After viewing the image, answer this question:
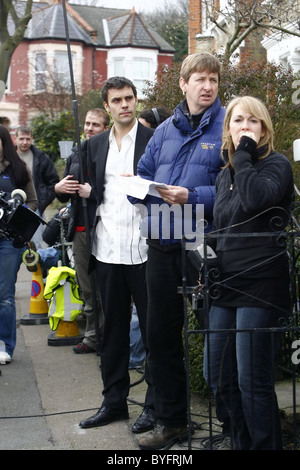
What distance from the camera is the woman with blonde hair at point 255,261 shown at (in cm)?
350

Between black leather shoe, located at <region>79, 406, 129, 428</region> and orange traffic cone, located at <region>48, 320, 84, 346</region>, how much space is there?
239 cm

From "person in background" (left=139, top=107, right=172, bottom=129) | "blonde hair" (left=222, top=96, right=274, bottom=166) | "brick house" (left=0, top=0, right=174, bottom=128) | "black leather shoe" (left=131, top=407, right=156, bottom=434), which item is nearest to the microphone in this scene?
"person in background" (left=139, top=107, right=172, bottom=129)

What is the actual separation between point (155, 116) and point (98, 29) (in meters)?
38.4

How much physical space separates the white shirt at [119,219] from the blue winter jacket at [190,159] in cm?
54

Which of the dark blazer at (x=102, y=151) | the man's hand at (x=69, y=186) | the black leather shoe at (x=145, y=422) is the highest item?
the dark blazer at (x=102, y=151)

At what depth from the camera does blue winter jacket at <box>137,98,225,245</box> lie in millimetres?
4066

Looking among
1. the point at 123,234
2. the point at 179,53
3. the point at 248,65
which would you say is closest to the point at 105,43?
the point at 179,53

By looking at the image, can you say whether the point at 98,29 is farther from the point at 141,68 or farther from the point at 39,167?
the point at 39,167

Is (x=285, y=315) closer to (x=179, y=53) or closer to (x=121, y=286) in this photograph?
(x=121, y=286)

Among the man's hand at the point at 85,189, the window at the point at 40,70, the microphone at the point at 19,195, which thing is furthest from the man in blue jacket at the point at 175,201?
the window at the point at 40,70

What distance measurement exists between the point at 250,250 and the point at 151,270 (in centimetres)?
88

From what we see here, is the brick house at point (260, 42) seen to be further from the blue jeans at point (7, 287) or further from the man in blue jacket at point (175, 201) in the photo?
the man in blue jacket at point (175, 201)

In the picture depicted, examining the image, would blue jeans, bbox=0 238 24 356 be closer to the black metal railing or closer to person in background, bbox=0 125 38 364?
person in background, bbox=0 125 38 364

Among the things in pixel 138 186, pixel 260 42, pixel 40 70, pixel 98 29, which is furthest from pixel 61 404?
pixel 98 29
